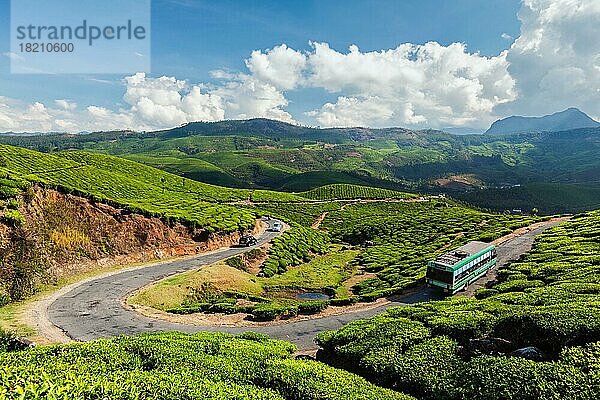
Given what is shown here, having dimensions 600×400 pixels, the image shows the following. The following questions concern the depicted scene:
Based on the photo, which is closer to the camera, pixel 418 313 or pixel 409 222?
pixel 418 313

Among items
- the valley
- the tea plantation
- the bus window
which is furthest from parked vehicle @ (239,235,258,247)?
the bus window

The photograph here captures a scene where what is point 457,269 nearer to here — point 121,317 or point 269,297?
point 269,297

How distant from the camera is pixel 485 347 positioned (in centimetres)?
1572

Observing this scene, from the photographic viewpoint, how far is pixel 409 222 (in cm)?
8175

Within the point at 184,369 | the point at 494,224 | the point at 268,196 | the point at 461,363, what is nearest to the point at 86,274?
the point at 184,369

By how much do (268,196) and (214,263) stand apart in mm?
77235

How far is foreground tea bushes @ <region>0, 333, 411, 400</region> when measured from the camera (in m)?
10.1

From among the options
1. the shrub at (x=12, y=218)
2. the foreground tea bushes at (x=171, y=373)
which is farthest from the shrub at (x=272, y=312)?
the shrub at (x=12, y=218)

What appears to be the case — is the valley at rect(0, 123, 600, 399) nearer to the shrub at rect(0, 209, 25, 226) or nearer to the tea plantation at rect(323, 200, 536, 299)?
the shrub at rect(0, 209, 25, 226)

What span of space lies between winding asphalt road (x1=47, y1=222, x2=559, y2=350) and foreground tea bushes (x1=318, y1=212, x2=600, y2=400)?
646 centimetres

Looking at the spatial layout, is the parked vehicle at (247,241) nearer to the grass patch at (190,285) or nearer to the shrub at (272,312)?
the grass patch at (190,285)

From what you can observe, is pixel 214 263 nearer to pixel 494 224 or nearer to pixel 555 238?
pixel 555 238

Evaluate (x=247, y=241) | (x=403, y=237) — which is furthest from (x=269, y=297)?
(x=403, y=237)

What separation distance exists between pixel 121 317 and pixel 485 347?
24654mm
